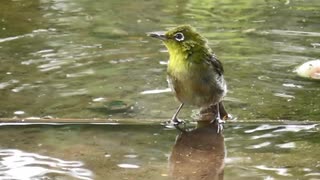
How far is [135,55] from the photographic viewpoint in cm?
670

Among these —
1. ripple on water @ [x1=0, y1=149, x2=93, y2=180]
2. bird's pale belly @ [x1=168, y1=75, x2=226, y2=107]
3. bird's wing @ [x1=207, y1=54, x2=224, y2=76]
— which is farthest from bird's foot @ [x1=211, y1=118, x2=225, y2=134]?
ripple on water @ [x1=0, y1=149, x2=93, y2=180]

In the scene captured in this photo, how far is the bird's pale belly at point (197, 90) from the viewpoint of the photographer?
4816mm

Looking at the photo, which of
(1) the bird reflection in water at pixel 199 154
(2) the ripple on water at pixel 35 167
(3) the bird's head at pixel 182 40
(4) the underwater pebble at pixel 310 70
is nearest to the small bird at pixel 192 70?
(3) the bird's head at pixel 182 40

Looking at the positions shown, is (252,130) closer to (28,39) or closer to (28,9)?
(28,39)

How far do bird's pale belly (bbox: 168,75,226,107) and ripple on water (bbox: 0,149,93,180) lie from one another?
0.91 metres

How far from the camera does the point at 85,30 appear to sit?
7680mm

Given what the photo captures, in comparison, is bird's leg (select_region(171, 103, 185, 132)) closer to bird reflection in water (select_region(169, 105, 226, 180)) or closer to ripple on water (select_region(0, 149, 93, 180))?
bird reflection in water (select_region(169, 105, 226, 180))

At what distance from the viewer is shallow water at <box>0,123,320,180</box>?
410 cm

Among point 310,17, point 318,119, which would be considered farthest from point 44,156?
point 310,17

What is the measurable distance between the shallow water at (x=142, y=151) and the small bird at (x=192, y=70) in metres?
0.23

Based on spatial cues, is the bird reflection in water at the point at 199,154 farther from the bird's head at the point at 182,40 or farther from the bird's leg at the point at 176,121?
the bird's head at the point at 182,40

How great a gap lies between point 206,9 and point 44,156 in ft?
15.6

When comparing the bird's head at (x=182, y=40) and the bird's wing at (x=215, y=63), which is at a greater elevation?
the bird's head at (x=182, y=40)

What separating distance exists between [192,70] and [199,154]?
0.64 metres
